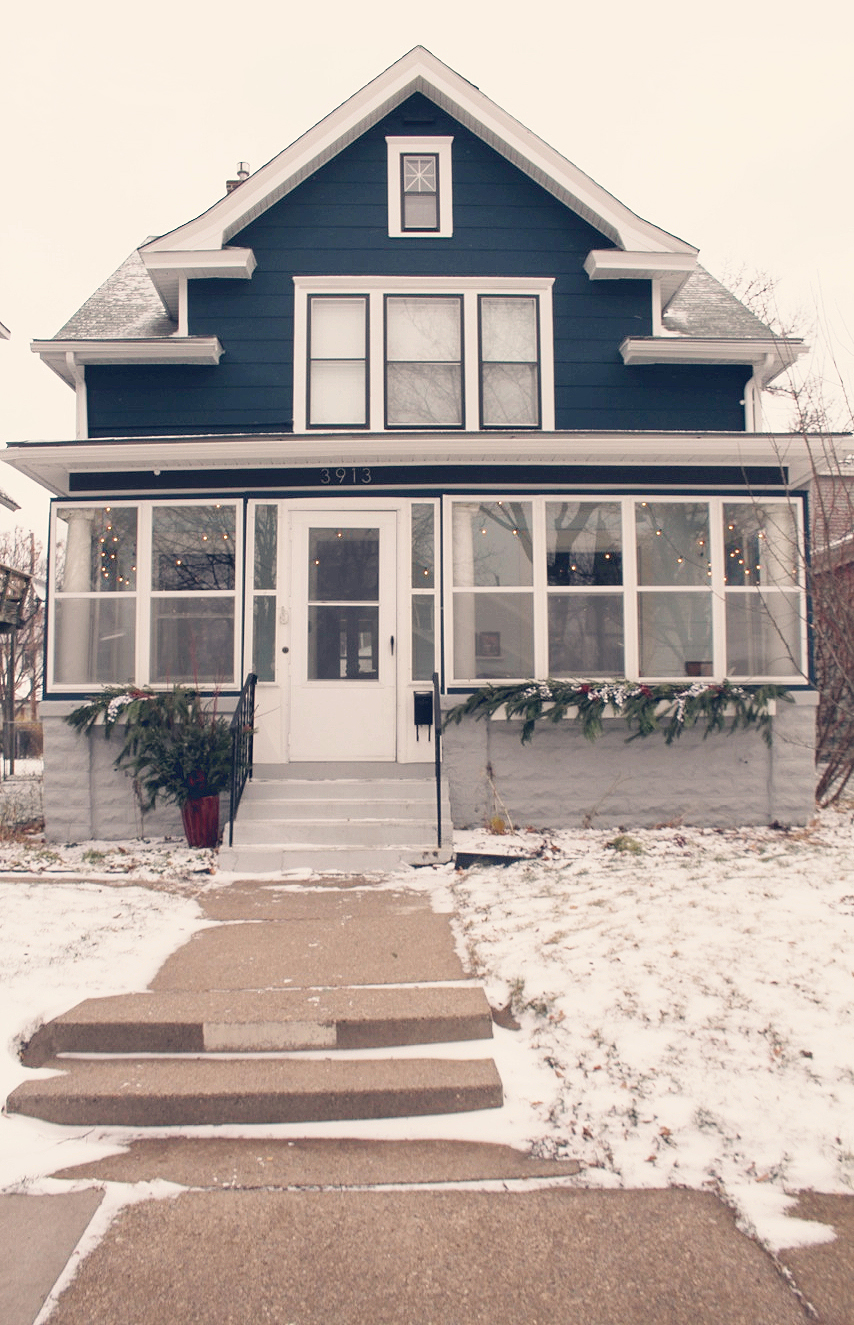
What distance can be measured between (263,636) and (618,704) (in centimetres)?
341

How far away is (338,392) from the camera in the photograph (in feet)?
28.5

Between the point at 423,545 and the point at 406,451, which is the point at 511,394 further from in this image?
the point at 423,545

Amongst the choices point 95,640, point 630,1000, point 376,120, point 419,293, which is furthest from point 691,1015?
point 376,120

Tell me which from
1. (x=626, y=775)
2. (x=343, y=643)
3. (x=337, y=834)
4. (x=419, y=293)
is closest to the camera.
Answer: (x=337, y=834)

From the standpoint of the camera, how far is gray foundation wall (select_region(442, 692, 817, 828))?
778 centimetres

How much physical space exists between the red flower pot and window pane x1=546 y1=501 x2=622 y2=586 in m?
3.85

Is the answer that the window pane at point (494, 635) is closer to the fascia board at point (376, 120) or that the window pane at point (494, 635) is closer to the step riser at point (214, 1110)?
the fascia board at point (376, 120)

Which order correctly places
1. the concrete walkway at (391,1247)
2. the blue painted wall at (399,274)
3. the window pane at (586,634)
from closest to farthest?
1. the concrete walkway at (391,1247)
2. the window pane at (586,634)
3. the blue painted wall at (399,274)

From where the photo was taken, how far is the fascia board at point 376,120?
28.1 feet

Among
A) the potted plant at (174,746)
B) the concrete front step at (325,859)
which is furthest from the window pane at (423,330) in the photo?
the concrete front step at (325,859)

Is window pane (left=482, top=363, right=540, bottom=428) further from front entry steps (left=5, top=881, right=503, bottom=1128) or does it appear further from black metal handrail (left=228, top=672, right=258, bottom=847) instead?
front entry steps (left=5, top=881, right=503, bottom=1128)

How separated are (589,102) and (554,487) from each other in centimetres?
10317

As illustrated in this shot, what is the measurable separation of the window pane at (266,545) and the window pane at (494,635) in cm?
182

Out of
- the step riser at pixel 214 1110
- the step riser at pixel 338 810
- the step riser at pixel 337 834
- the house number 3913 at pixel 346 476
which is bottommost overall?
the step riser at pixel 214 1110
